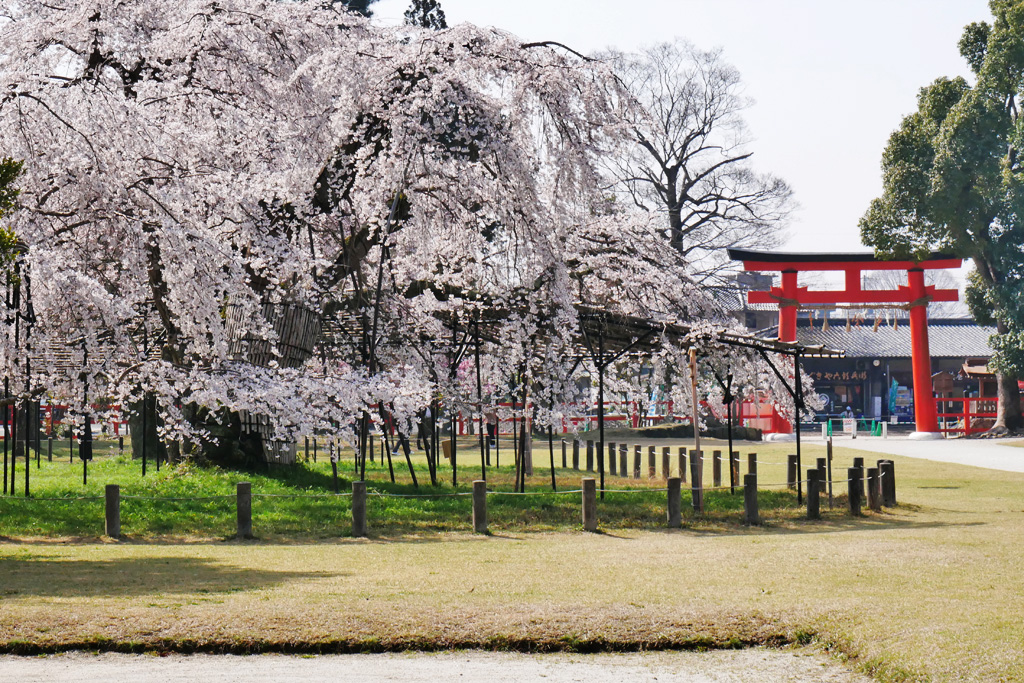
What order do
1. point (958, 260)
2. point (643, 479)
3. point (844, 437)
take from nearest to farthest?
point (643, 479)
point (958, 260)
point (844, 437)

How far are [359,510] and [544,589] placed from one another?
4.69 meters

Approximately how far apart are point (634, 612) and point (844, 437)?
34.4 meters

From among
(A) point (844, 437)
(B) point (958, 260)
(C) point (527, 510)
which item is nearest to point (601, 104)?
(C) point (527, 510)

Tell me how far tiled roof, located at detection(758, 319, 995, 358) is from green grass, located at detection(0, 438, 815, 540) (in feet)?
116

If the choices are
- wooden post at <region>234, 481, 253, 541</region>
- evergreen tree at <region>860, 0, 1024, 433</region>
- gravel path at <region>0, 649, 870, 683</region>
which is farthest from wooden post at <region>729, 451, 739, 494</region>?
evergreen tree at <region>860, 0, 1024, 433</region>

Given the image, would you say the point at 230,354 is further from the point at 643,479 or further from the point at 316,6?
the point at 643,479

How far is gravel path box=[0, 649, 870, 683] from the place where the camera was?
253 inches

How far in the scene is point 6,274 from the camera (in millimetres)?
12656

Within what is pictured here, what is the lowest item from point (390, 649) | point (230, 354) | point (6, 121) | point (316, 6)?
point (390, 649)

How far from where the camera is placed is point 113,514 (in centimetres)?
1284

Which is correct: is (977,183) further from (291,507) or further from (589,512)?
(291,507)

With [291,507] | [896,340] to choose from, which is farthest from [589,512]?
[896,340]

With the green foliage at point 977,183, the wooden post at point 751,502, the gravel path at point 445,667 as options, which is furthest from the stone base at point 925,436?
the gravel path at point 445,667

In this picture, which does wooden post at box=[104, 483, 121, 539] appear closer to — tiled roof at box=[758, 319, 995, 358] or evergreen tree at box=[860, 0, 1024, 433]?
evergreen tree at box=[860, 0, 1024, 433]
